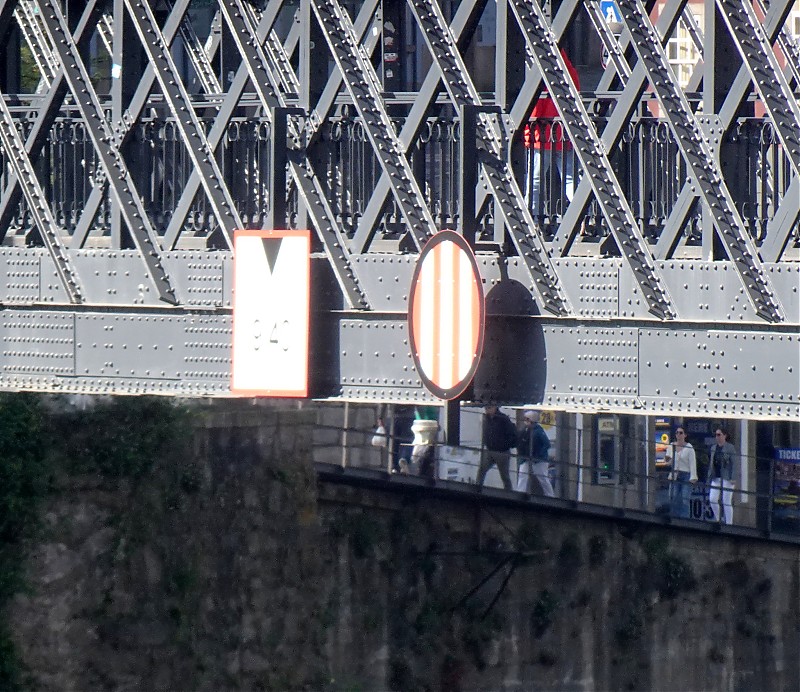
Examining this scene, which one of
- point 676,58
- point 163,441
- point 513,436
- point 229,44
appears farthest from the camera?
point 676,58

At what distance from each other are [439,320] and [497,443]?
11.7 meters

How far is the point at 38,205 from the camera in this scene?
11.4 meters

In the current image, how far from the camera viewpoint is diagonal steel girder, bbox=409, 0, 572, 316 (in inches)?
384

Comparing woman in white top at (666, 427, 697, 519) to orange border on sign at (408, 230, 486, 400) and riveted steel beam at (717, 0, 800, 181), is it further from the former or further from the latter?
riveted steel beam at (717, 0, 800, 181)

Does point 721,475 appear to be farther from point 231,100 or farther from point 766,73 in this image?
point 766,73

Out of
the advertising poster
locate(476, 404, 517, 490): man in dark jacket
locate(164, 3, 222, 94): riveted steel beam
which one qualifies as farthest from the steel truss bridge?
the advertising poster

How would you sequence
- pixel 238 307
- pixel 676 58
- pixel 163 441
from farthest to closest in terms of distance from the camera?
1. pixel 676 58
2. pixel 163 441
3. pixel 238 307

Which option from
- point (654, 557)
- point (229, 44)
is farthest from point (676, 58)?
point (229, 44)

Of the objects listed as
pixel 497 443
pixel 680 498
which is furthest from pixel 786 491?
pixel 497 443

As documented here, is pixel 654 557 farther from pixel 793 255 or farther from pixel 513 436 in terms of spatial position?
pixel 793 255

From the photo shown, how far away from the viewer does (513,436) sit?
21.4 metres

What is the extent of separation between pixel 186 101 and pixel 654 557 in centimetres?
1462

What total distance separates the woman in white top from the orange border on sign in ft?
42.7

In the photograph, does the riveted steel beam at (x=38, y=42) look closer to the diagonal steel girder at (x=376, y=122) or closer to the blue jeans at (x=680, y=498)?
the diagonal steel girder at (x=376, y=122)
